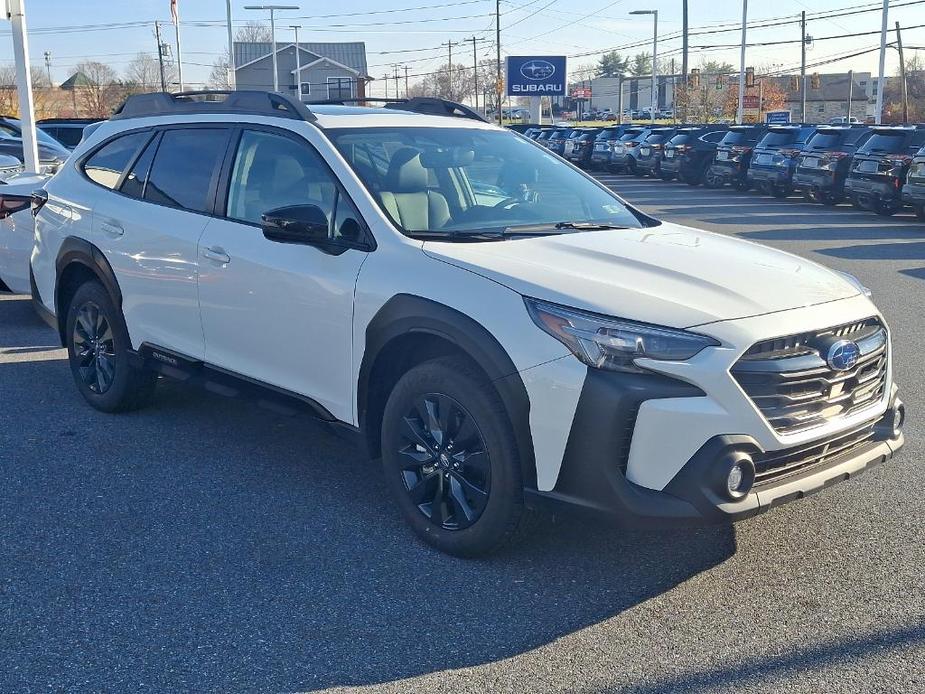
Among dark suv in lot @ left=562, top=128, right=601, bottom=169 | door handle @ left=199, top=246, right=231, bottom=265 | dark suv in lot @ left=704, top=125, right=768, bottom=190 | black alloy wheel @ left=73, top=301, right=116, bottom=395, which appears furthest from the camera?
dark suv in lot @ left=562, top=128, right=601, bottom=169

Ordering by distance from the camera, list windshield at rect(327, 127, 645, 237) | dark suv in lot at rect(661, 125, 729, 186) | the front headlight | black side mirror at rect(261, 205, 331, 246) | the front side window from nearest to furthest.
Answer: the front headlight, black side mirror at rect(261, 205, 331, 246), windshield at rect(327, 127, 645, 237), the front side window, dark suv in lot at rect(661, 125, 729, 186)

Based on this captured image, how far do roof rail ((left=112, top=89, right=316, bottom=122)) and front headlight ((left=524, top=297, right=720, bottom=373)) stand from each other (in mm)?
1976

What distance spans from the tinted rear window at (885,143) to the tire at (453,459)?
1703 centimetres

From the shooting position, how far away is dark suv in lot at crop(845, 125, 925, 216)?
1848 centimetres

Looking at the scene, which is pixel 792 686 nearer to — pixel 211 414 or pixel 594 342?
pixel 594 342

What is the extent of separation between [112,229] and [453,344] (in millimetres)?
2708

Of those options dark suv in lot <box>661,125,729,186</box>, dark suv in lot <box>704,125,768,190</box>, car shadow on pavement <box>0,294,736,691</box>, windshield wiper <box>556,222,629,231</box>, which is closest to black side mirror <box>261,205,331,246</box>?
windshield wiper <box>556,222,629,231</box>

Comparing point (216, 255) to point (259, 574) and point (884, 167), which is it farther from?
point (884, 167)

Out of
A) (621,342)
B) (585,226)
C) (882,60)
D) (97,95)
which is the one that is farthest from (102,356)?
(97,95)

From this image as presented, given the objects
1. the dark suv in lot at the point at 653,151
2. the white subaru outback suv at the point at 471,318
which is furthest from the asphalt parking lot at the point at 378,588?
the dark suv in lot at the point at 653,151

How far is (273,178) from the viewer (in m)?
4.99

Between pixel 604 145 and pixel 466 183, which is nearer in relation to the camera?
pixel 466 183

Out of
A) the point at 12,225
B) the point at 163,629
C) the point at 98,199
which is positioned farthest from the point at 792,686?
the point at 12,225

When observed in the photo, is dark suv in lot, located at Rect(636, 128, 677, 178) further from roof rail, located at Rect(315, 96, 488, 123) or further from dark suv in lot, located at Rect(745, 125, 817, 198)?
roof rail, located at Rect(315, 96, 488, 123)
